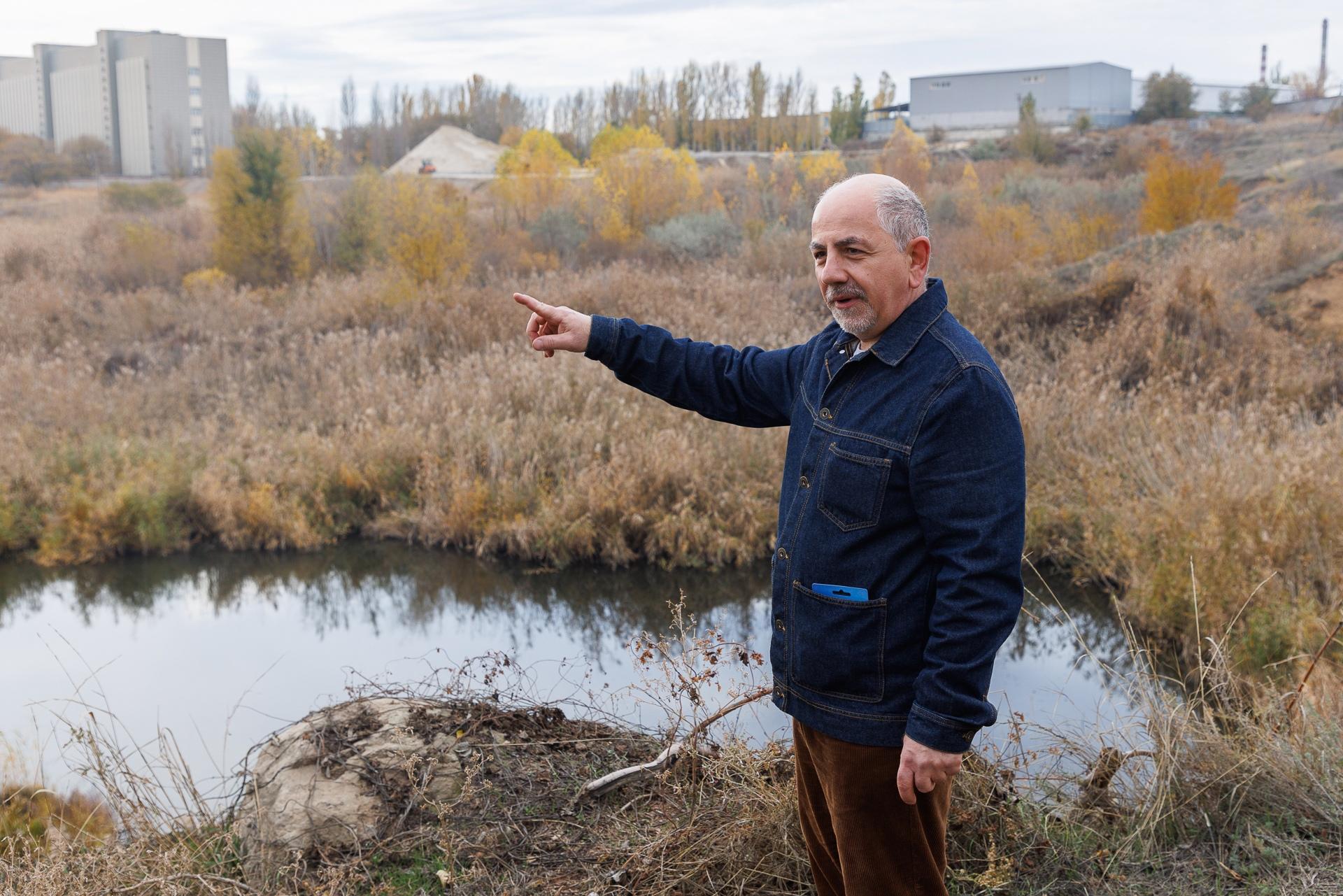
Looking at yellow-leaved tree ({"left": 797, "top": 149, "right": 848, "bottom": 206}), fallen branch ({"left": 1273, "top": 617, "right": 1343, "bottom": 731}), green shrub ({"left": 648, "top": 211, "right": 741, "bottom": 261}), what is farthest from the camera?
yellow-leaved tree ({"left": 797, "top": 149, "right": 848, "bottom": 206})

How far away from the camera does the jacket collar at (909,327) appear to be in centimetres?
212

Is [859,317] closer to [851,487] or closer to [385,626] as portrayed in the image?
[851,487]

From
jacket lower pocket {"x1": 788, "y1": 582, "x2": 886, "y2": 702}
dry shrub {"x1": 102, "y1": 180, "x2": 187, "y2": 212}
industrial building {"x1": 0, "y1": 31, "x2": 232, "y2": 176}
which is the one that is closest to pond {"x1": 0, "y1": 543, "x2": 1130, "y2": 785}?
jacket lower pocket {"x1": 788, "y1": 582, "x2": 886, "y2": 702}

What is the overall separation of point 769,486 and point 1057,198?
16.1 meters

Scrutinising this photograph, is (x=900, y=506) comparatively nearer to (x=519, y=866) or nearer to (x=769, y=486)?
(x=519, y=866)

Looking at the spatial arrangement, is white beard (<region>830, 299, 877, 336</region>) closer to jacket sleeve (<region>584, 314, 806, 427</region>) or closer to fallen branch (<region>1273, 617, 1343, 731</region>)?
jacket sleeve (<region>584, 314, 806, 427</region>)

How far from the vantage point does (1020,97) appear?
49312 mm

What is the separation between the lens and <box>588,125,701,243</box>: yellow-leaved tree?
2162cm

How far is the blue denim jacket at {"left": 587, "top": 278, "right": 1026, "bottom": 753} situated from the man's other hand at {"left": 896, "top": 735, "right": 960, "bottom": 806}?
0.02 meters

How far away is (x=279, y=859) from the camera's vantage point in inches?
140

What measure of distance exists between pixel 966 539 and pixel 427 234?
1456 cm

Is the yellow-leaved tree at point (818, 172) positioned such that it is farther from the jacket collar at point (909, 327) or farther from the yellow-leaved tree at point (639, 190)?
the jacket collar at point (909, 327)

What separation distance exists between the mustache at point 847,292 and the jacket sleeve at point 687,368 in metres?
0.59

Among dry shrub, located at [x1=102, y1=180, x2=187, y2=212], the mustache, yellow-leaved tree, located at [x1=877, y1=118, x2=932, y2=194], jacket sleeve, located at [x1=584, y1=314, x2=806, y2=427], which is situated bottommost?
jacket sleeve, located at [x1=584, y1=314, x2=806, y2=427]
